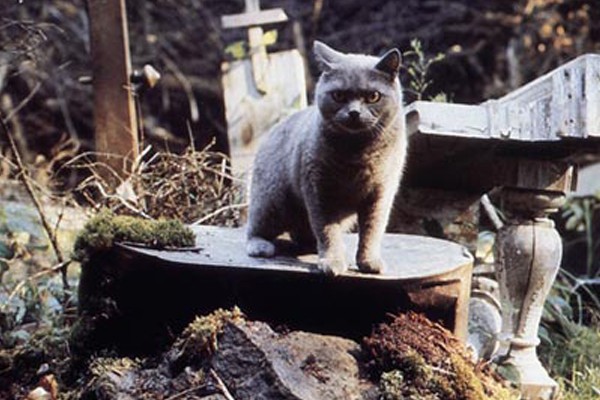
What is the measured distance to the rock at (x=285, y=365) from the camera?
2242 millimetres

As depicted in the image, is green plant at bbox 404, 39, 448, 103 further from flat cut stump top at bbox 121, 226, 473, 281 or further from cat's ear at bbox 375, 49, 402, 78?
cat's ear at bbox 375, 49, 402, 78

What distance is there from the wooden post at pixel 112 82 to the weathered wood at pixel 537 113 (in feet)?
4.50

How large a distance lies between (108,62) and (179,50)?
124 inches

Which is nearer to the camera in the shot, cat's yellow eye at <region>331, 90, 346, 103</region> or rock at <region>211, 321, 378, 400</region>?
rock at <region>211, 321, 378, 400</region>

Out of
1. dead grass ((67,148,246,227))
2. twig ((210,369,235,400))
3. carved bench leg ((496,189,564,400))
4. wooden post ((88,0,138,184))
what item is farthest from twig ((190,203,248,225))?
twig ((210,369,235,400))

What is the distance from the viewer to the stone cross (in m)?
4.52

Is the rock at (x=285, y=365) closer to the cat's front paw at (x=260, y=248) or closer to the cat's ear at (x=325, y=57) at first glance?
the cat's front paw at (x=260, y=248)

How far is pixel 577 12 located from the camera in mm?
6246

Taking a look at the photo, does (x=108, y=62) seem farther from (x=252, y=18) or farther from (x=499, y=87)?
(x=499, y=87)

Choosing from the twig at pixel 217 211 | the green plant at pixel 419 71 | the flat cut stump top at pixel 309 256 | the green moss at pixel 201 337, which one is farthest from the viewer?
the green plant at pixel 419 71

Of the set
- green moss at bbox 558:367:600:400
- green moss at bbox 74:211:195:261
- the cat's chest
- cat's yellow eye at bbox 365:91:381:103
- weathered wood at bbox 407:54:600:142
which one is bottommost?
green moss at bbox 558:367:600:400

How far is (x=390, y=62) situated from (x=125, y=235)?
94 centimetres

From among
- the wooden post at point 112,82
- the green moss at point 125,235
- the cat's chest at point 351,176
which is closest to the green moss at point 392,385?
the cat's chest at point 351,176

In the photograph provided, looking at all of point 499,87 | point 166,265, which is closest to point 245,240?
point 166,265
